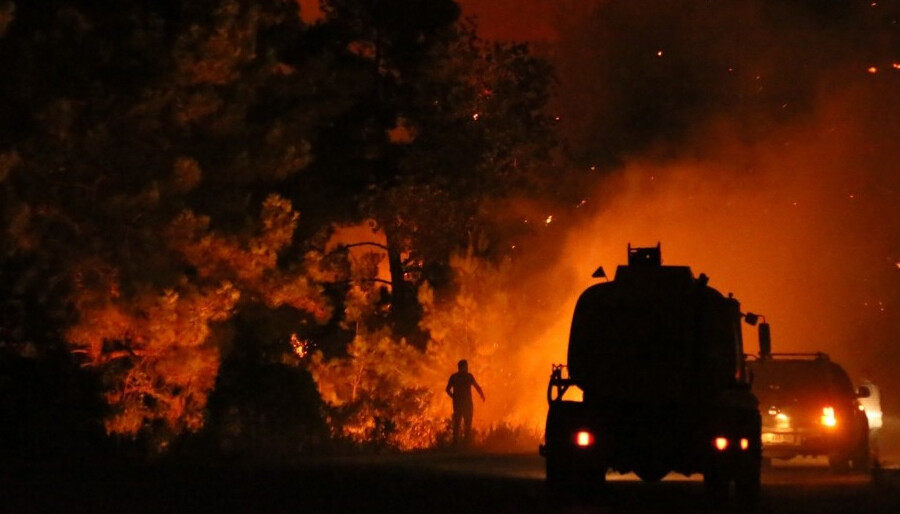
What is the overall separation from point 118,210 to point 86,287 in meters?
1.66

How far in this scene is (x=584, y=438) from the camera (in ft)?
56.8

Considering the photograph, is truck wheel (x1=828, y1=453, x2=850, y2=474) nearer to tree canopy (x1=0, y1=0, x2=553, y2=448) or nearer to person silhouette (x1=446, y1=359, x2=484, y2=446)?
person silhouette (x1=446, y1=359, x2=484, y2=446)

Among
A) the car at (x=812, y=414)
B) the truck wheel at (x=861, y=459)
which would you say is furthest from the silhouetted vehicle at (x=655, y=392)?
the truck wheel at (x=861, y=459)

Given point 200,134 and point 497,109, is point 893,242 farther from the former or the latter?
point 200,134

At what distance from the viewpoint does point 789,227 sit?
156 ft

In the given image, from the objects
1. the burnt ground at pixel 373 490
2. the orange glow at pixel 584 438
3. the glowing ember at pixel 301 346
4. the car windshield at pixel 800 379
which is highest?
the glowing ember at pixel 301 346

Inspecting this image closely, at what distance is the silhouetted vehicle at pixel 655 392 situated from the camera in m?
17.2

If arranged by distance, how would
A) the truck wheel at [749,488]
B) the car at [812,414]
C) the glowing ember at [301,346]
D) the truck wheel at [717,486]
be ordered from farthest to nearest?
the glowing ember at [301,346] → the car at [812,414] → the truck wheel at [749,488] → the truck wheel at [717,486]

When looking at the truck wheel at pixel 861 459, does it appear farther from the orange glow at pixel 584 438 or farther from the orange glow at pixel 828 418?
the orange glow at pixel 584 438

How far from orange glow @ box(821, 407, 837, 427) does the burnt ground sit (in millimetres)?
880

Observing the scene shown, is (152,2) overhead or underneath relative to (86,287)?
overhead

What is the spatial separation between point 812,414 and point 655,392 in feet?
26.0

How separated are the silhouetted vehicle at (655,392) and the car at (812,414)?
255 inches

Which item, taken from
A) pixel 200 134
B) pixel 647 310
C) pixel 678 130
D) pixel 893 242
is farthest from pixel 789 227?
pixel 647 310
